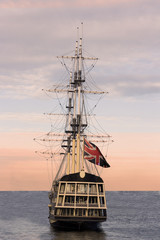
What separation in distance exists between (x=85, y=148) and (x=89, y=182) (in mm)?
5086

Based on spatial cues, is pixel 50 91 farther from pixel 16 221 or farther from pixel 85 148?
pixel 16 221

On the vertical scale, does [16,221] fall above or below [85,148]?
below

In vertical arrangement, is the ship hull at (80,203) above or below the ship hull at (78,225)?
above

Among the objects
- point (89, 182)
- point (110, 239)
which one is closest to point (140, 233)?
point (110, 239)

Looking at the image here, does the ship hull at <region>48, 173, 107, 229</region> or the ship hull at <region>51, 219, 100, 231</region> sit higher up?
the ship hull at <region>48, 173, 107, 229</region>

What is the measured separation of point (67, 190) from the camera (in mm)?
66438

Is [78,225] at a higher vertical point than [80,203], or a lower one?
lower

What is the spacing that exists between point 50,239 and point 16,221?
95.5 feet

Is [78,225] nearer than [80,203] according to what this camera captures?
Yes

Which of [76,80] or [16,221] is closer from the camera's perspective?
[76,80]

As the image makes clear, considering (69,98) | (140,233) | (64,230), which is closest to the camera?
(64,230)

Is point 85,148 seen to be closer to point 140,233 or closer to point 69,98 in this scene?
point 140,233

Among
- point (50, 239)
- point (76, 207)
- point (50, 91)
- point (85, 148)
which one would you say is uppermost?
point (50, 91)

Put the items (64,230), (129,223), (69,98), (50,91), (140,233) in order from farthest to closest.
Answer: (69,98), (129,223), (50,91), (140,233), (64,230)
